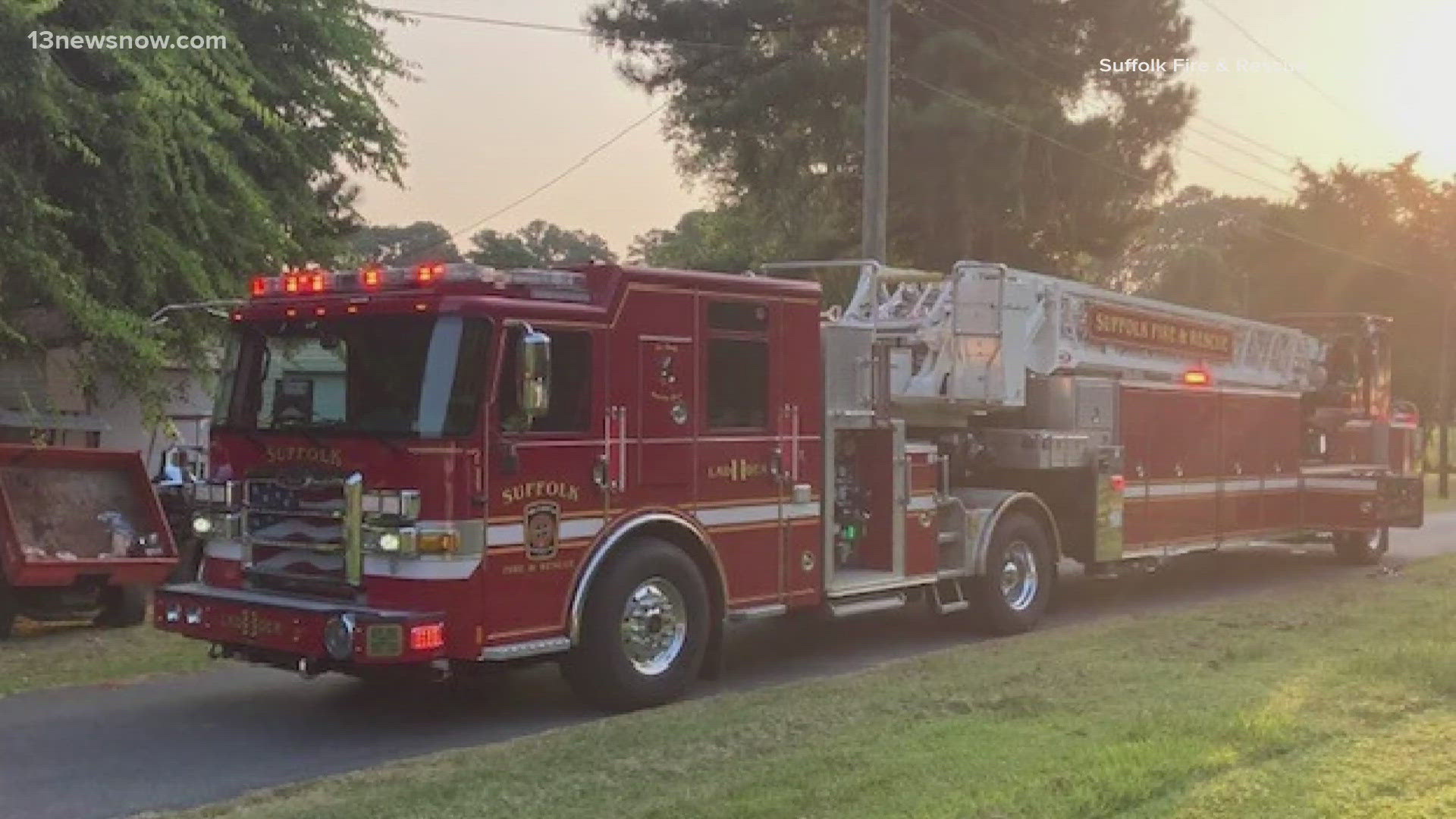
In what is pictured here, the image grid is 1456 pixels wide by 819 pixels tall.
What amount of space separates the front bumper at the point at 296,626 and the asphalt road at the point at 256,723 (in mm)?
468

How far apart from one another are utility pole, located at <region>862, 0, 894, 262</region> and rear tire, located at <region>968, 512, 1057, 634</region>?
4537 mm

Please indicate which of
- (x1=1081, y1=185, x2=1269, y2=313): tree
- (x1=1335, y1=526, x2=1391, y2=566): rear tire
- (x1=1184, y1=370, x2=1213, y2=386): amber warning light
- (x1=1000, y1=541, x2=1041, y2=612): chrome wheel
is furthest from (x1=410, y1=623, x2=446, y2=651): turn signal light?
(x1=1081, y1=185, x2=1269, y2=313): tree

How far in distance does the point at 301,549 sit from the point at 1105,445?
7404 mm

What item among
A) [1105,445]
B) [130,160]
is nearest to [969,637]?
[1105,445]

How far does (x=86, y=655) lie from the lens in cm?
960

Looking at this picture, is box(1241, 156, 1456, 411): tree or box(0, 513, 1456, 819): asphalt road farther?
box(1241, 156, 1456, 411): tree

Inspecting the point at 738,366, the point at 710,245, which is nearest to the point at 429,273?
the point at 738,366

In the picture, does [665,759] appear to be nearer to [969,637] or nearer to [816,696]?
[816,696]

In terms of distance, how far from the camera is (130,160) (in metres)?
12.1

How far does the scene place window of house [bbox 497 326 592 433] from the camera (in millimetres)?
7625

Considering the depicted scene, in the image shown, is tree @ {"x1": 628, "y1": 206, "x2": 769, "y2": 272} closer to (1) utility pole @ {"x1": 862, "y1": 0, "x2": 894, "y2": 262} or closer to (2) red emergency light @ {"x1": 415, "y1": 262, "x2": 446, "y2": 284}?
(1) utility pole @ {"x1": 862, "y1": 0, "x2": 894, "y2": 262}

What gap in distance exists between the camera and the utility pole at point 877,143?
15469mm

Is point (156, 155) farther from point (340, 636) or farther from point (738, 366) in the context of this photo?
point (340, 636)

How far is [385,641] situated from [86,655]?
3.73 meters
